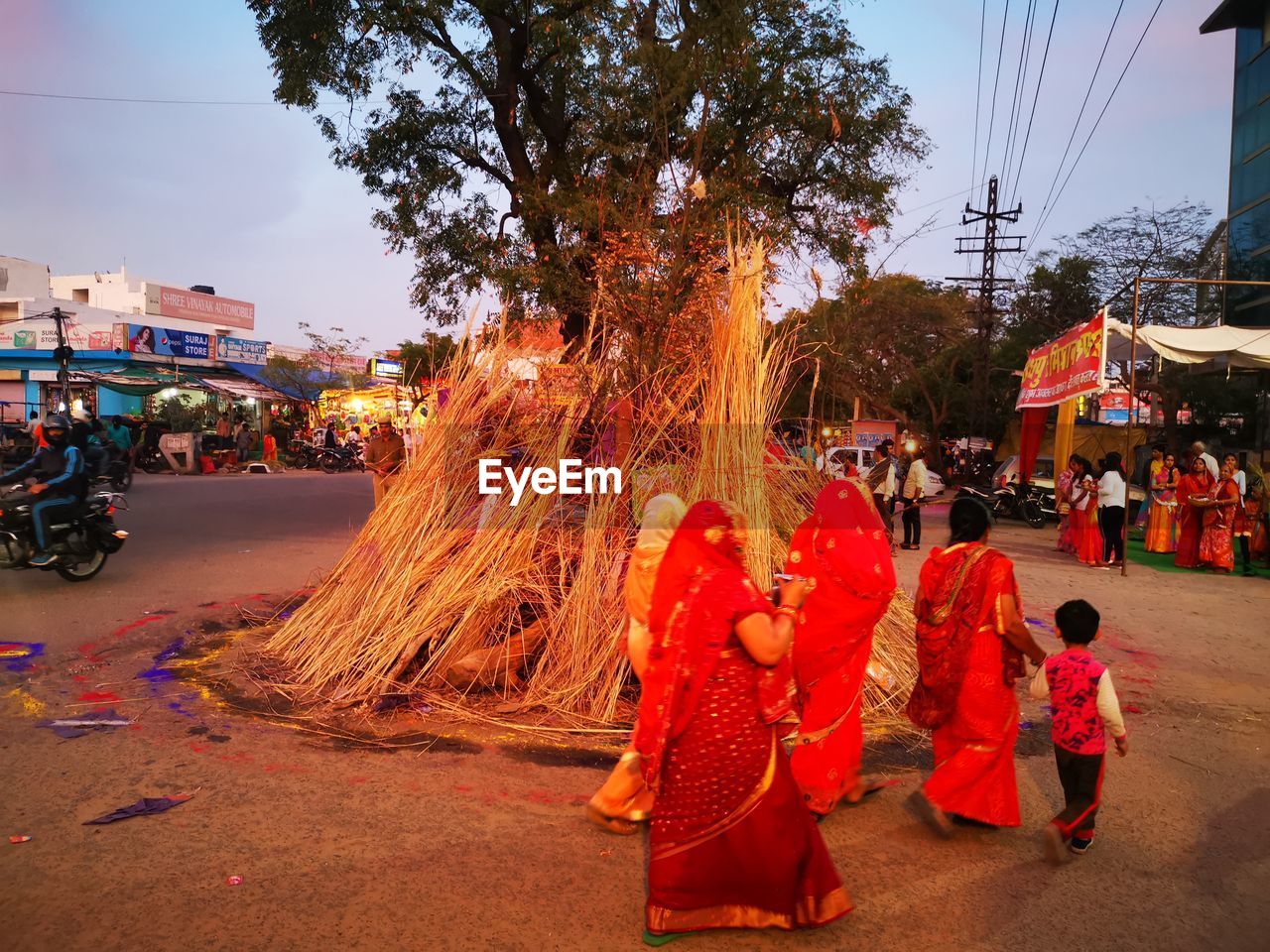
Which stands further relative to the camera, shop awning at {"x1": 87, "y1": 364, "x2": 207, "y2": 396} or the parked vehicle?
shop awning at {"x1": 87, "y1": 364, "x2": 207, "y2": 396}

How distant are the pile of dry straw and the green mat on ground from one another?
22.5 ft

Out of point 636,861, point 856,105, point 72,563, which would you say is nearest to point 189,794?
point 636,861

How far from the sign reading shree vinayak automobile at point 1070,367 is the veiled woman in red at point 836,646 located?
288 inches

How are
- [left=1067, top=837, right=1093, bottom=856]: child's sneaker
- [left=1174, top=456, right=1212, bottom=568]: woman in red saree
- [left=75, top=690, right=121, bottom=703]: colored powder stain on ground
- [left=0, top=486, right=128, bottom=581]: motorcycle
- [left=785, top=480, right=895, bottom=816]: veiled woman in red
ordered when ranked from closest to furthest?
[left=1067, top=837, right=1093, bottom=856]: child's sneaker → [left=785, top=480, right=895, bottom=816]: veiled woman in red → [left=75, top=690, right=121, bottom=703]: colored powder stain on ground → [left=0, top=486, right=128, bottom=581]: motorcycle → [left=1174, top=456, right=1212, bottom=568]: woman in red saree

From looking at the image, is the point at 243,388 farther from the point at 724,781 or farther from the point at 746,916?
the point at 746,916

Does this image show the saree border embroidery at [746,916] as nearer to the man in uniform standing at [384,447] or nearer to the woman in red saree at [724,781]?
the woman in red saree at [724,781]

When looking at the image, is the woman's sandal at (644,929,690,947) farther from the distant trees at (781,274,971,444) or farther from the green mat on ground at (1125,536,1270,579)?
the distant trees at (781,274,971,444)

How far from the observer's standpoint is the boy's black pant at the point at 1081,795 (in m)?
3.04

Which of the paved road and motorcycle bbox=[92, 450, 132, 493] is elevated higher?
motorcycle bbox=[92, 450, 132, 493]

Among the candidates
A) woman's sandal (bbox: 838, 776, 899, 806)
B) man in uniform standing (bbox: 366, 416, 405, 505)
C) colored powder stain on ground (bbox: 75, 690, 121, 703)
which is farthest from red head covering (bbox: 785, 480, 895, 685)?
man in uniform standing (bbox: 366, 416, 405, 505)

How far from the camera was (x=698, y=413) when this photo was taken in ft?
16.4

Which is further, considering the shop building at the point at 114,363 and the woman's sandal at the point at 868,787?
the shop building at the point at 114,363

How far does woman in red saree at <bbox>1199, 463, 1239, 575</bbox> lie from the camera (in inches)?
388

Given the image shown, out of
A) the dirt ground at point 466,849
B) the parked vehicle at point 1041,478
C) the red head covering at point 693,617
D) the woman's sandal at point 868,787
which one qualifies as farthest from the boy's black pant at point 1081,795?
the parked vehicle at point 1041,478
